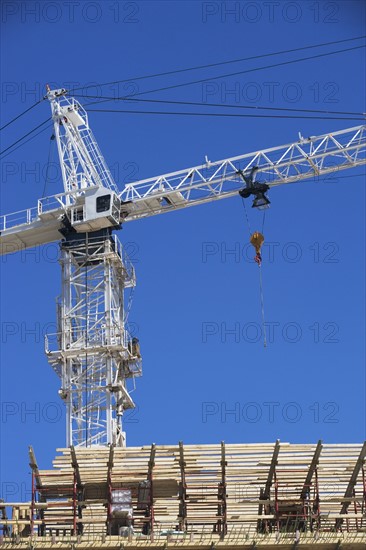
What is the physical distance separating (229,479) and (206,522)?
390 centimetres

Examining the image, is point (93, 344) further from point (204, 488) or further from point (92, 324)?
point (204, 488)

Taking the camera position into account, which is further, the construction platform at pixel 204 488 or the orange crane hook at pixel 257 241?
the orange crane hook at pixel 257 241

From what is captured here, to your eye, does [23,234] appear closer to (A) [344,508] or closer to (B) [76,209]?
(B) [76,209]

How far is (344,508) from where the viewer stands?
2156 inches

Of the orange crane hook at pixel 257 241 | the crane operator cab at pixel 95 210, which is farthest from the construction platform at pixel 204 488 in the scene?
the crane operator cab at pixel 95 210

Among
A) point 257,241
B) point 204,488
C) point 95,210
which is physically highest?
point 95,210

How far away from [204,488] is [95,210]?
3608 cm

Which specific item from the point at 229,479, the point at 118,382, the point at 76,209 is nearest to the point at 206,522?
the point at 229,479

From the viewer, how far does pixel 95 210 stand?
284ft

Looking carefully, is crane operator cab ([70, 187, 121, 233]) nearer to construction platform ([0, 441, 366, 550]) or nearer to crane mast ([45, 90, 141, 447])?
crane mast ([45, 90, 141, 447])

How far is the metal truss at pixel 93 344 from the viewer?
3273 inches

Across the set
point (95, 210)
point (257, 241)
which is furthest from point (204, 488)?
point (95, 210)

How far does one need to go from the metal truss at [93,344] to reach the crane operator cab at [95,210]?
0.97 m

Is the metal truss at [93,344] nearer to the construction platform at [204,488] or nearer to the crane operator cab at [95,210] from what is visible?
the crane operator cab at [95,210]
